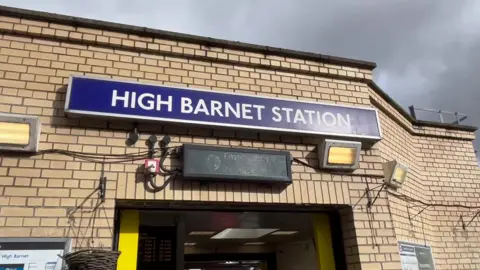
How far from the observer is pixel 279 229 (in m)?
5.30

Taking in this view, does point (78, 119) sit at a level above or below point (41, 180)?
above

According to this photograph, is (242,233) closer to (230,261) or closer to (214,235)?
(214,235)

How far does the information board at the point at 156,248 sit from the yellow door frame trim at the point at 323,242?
4.46 feet

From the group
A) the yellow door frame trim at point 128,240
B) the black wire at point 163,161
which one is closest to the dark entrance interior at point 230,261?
the yellow door frame trim at point 128,240

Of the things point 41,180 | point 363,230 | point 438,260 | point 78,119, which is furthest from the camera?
point 438,260

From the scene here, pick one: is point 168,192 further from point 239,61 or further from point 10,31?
point 10,31

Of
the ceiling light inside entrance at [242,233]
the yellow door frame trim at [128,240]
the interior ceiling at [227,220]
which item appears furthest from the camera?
the ceiling light inside entrance at [242,233]

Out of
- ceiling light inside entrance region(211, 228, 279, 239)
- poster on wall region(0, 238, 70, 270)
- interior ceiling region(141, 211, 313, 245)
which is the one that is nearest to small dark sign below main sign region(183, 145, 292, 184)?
interior ceiling region(141, 211, 313, 245)

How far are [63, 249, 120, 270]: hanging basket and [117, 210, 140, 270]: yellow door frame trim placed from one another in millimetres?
476

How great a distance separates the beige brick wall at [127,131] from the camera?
9.64 ft

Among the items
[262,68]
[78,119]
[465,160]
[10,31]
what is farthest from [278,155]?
[465,160]

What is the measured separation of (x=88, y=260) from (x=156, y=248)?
3.43 feet

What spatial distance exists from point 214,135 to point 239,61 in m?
0.83

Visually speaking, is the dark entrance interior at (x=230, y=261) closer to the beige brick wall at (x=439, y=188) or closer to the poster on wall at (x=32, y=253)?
the beige brick wall at (x=439, y=188)
